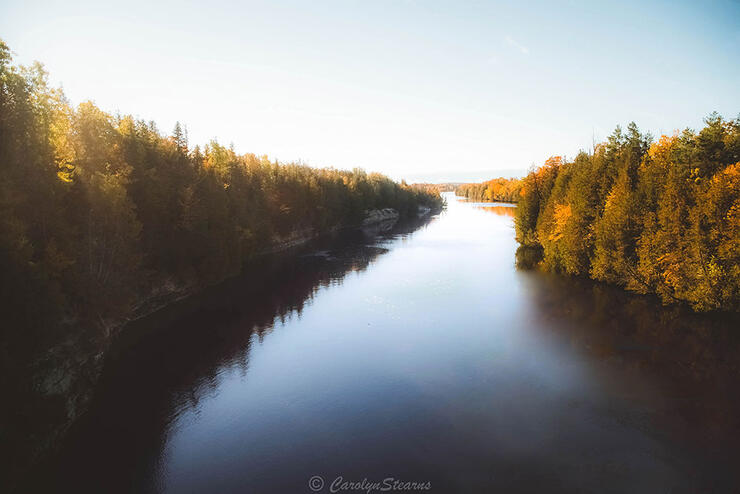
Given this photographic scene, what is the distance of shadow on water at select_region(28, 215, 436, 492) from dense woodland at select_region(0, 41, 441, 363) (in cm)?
347

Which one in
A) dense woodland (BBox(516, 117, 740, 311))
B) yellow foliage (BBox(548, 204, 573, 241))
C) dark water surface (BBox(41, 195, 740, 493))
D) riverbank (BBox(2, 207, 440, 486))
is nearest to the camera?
riverbank (BBox(2, 207, 440, 486))

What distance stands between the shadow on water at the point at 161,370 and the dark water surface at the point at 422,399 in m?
0.11

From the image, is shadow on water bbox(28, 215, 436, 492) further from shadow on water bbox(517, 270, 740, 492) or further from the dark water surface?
shadow on water bbox(517, 270, 740, 492)

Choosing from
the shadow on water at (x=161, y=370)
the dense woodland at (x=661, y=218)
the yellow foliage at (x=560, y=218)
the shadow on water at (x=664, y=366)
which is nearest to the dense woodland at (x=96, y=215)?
the shadow on water at (x=161, y=370)

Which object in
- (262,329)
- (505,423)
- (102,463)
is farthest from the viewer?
(262,329)

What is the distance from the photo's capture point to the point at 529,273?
53.1 m

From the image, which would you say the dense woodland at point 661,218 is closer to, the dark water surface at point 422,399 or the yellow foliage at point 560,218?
the yellow foliage at point 560,218

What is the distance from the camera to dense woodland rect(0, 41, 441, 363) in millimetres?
17406

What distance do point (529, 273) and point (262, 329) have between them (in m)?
37.2

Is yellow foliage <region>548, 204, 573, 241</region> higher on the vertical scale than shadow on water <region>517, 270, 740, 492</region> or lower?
higher

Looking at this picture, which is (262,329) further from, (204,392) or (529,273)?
(529,273)

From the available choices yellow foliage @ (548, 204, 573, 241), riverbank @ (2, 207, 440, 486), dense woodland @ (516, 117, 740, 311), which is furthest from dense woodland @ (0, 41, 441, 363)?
dense woodland @ (516, 117, 740, 311)

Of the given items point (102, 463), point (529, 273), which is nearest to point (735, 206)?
point (529, 273)

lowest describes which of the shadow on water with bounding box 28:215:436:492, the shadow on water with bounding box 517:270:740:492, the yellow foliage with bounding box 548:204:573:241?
the shadow on water with bounding box 28:215:436:492
